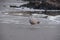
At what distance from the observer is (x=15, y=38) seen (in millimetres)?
6238

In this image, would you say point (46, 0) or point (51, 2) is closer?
point (51, 2)

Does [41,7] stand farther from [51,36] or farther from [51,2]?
[51,36]

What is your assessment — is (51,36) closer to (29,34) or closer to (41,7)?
(29,34)

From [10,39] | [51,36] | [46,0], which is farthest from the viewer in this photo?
[46,0]

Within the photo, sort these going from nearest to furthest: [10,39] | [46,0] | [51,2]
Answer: [10,39], [51,2], [46,0]

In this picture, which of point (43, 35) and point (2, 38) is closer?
point (2, 38)

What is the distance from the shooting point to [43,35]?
268 inches

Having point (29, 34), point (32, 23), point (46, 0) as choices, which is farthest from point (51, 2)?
point (29, 34)

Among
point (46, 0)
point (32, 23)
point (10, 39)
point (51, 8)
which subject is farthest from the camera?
point (46, 0)

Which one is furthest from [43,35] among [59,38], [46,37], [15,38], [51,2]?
[51,2]

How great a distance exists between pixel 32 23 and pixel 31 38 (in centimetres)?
241

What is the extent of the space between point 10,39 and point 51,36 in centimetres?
168

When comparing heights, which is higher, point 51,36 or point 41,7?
point 51,36

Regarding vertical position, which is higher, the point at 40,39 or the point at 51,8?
the point at 40,39
